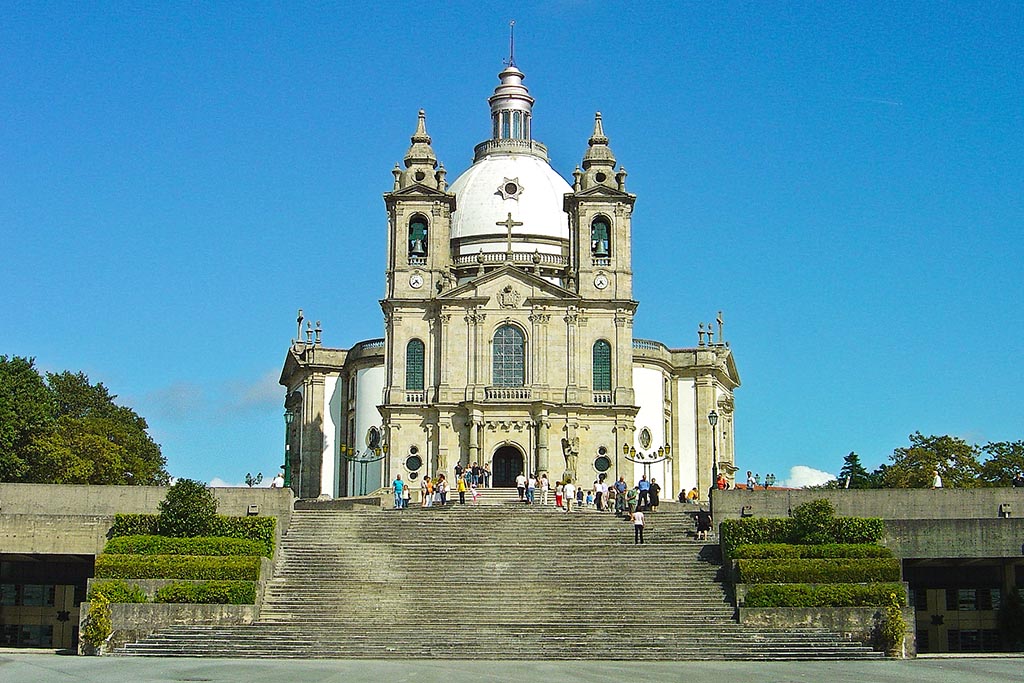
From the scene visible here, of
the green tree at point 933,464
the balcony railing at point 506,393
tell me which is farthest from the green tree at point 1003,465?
the balcony railing at point 506,393

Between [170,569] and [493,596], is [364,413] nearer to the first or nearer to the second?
[493,596]

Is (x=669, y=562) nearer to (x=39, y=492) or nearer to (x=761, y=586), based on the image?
(x=761, y=586)

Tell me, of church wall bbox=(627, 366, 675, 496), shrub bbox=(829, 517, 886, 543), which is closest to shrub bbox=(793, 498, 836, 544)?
shrub bbox=(829, 517, 886, 543)

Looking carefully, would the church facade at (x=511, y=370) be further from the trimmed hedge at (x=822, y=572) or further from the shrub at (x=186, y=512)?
the trimmed hedge at (x=822, y=572)

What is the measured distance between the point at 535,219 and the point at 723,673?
49.2 meters

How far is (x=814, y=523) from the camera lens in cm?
3900

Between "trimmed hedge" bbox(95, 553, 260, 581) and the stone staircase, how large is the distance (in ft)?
3.69

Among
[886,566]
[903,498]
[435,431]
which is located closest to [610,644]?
[886,566]

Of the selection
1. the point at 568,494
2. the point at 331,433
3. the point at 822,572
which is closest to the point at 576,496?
the point at 568,494

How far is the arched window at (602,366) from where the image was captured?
64.7 meters

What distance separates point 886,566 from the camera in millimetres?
37125

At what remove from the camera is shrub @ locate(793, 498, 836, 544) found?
3891cm

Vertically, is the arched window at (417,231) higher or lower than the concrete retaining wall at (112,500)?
higher

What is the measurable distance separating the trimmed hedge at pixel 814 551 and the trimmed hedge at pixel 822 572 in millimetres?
392
